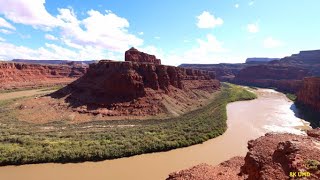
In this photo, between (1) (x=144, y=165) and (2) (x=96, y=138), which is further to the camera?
(2) (x=96, y=138)

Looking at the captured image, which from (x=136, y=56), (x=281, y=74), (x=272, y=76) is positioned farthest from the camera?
(x=272, y=76)

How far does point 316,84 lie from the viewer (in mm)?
64062

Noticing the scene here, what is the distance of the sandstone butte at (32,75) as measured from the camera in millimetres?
92750

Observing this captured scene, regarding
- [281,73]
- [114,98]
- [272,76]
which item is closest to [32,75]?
[114,98]

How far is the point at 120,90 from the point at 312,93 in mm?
43009

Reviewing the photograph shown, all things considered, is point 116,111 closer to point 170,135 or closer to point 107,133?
point 107,133

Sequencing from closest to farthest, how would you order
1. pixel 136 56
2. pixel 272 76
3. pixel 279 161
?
pixel 279 161 → pixel 136 56 → pixel 272 76

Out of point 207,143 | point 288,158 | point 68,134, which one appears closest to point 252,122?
point 207,143

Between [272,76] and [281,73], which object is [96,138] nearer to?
[281,73]

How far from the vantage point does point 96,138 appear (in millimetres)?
35562

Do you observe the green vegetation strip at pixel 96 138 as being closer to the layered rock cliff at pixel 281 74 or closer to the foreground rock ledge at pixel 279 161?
the foreground rock ledge at pixel 279 161

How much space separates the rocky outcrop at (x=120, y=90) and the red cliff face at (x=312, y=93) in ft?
96.1

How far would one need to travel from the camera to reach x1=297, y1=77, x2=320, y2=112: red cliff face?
61.8 metres

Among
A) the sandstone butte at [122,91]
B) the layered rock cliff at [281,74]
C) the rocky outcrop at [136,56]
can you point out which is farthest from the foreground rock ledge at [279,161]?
the layered rock cliff at [281,74]
